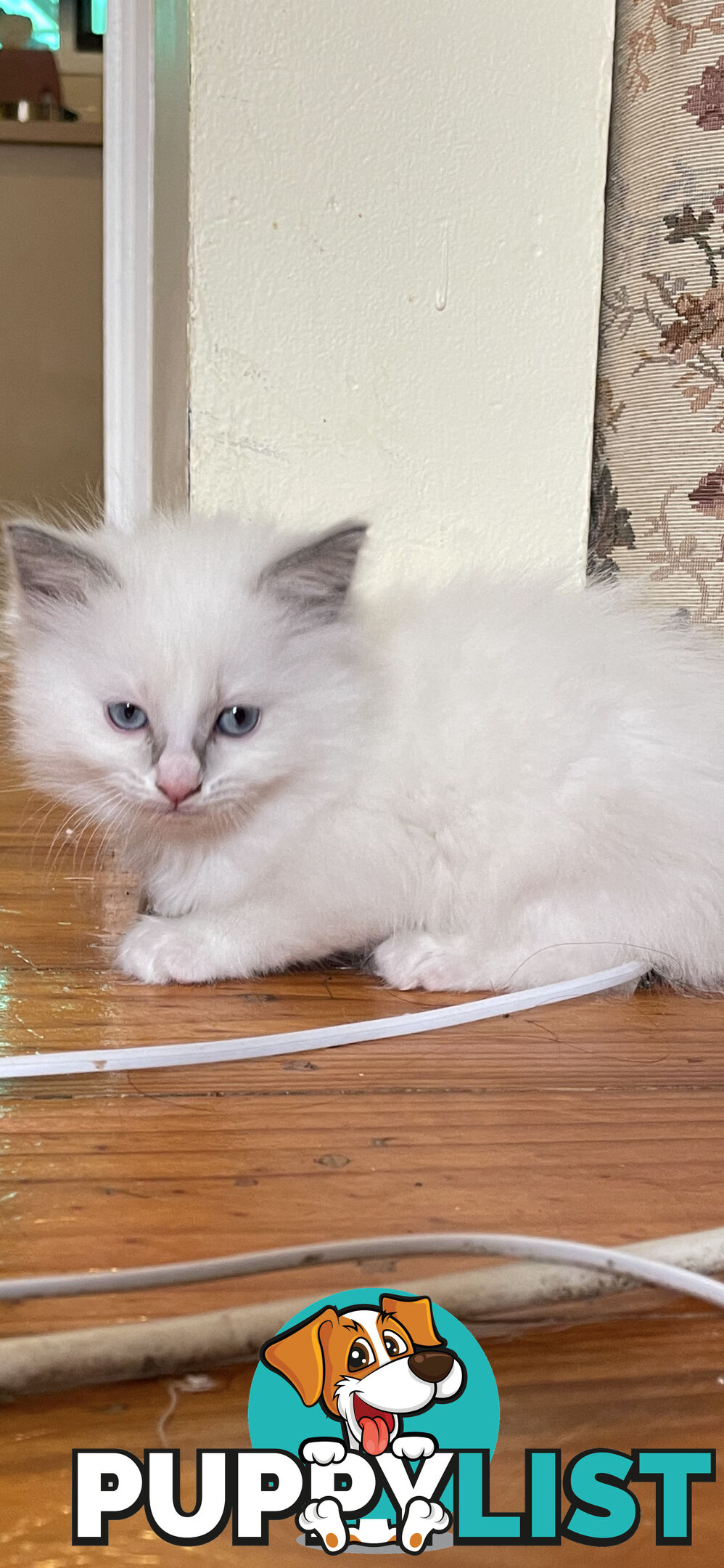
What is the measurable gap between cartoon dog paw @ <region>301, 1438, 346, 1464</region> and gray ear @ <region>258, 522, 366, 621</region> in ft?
2.71

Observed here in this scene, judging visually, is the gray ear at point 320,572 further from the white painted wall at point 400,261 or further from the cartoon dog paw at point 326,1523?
the cartoon dog paw at point 326,1523

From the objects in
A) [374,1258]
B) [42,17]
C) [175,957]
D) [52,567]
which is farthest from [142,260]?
[42,17]

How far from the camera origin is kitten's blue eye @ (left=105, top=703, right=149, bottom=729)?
1.21m

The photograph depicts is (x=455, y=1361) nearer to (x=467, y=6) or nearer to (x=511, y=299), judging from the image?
(x=511, y=299)

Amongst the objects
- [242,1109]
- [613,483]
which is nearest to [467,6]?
[613,483]

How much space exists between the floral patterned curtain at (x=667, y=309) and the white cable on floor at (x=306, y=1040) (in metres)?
0.74

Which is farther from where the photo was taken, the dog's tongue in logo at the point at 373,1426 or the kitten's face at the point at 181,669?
the kitten's face at the point at 181,669

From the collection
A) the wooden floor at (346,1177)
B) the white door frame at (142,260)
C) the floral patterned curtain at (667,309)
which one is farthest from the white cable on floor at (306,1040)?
the white door frame at (142,260)

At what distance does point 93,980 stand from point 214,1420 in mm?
731

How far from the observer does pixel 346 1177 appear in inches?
34.4

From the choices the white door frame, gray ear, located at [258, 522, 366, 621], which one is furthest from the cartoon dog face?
the white door frame

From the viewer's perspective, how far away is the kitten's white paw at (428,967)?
1317 millimetres

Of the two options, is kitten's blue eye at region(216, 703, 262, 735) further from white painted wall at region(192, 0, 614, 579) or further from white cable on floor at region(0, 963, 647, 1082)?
white painted wall at region(192, 0, 614, 579)

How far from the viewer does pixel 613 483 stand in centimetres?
200
